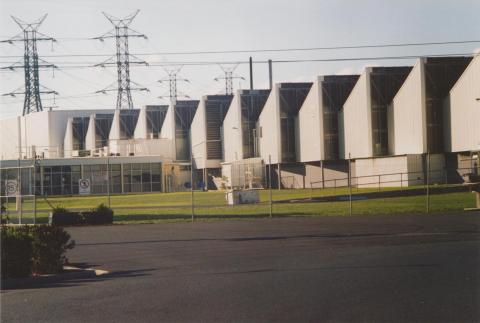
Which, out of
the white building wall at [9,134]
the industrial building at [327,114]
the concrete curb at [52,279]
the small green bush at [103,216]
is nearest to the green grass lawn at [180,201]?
the industrial building at [327,114]

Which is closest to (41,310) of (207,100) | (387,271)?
(387,271)

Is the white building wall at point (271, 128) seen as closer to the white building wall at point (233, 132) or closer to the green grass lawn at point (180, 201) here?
the white building wall at point (233, 132)

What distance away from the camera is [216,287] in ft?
37.4

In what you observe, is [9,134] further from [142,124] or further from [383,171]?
[383,171]

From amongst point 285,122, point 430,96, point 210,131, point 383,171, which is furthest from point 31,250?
point 210,131

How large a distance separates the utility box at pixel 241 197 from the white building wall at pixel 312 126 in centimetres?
2271

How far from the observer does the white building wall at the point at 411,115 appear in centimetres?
5434

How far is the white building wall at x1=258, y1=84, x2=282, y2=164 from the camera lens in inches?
2743

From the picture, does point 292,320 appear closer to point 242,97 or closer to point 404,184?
point 404,184

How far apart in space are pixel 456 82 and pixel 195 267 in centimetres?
Result: 4340

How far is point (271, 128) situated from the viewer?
234 feet

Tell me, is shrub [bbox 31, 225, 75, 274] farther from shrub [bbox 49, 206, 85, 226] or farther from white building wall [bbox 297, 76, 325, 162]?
white building wall [bbox 297, 76, 325, 162]

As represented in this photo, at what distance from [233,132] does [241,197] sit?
37050 mm

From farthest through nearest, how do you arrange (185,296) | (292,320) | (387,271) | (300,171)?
(300,171)
(387,271)
(185,296)
(292,320)
